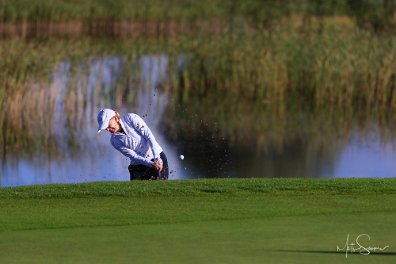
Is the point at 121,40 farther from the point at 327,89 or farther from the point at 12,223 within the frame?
the point at 12,223

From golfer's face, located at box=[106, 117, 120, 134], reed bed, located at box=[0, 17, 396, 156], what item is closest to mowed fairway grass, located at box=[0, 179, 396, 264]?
golfer's face, located at box=[106, 117, 120, 134]

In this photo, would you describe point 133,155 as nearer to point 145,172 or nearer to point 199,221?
point 145,172

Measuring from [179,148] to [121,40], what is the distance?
8.80 metres

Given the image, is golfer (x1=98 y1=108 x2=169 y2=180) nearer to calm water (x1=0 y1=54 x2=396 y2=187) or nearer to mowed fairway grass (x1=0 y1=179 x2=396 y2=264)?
mowed fairway grass (x1=0 y1=179 x2=396 y2=264)

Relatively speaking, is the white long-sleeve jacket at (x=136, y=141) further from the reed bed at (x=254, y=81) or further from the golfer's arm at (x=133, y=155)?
the reed bed at (x=254, y=81)

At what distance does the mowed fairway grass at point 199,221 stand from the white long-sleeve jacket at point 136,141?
318mm

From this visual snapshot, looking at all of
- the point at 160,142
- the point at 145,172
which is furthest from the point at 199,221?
the point at 160,142

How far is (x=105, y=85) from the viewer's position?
20.8 metres

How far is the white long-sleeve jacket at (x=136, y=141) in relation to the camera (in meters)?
10.0

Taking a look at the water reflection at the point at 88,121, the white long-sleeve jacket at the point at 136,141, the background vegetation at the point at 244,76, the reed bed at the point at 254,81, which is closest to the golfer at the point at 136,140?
the white long-sleeve jacket at the point at 136,141

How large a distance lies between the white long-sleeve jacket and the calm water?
216 inches

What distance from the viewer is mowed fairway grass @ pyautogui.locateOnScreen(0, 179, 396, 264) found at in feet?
22.6

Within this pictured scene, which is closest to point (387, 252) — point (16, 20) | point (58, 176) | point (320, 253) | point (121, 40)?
point (320, 253)

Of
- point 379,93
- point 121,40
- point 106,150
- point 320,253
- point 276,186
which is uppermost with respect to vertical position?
point 121,40
